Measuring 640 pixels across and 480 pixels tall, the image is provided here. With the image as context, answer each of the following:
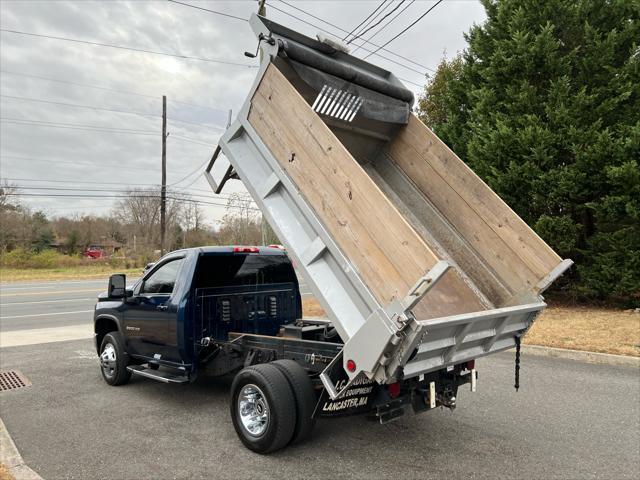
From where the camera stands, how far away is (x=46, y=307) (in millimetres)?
15672

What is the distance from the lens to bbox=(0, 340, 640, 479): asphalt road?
393 cm

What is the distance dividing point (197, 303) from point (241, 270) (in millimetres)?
696

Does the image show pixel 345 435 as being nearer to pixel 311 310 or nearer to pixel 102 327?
pixel 102 327

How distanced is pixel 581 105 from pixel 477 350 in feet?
30.6

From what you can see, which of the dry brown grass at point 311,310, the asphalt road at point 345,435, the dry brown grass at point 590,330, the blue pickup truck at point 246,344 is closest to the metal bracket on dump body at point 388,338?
the blue pickup truck at point 246,344

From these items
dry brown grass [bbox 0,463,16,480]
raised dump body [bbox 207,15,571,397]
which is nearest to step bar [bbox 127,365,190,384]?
dry brown grass [bbox 0,463,16,480]

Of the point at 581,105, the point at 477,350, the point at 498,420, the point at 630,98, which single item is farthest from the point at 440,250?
the point at 630,98

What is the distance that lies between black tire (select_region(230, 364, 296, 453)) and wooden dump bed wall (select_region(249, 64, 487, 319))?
4.41 ft

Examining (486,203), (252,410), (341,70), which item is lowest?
(252,410)

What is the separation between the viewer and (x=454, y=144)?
14.1 meters

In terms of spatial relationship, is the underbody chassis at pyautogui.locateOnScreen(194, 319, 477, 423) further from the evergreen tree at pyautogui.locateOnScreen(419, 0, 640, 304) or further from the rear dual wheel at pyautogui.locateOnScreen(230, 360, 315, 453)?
the evergreen tree at pyautogui.locateOnScreen(419, 0, 640, 304)

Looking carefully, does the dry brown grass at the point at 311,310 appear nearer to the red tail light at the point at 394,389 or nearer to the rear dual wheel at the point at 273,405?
the rear dual wheel at the point at 273,405

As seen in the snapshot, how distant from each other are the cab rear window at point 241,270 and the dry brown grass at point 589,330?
2.00 metres

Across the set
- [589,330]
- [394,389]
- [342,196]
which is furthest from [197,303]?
[589,330]
